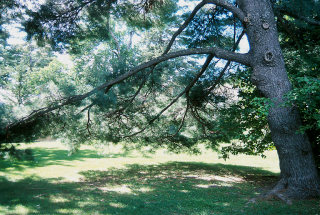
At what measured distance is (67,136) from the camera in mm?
8734

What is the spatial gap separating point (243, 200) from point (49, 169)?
27.8 ft

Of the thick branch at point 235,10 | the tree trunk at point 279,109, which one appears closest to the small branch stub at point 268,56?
the tree trunk at point 279,109

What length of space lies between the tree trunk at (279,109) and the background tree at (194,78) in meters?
0.02

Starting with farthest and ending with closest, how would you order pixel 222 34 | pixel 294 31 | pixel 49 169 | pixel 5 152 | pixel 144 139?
pixel 49 169
pixel 144 139
pixel 222 34
pixel 294 31
pixel 5 152

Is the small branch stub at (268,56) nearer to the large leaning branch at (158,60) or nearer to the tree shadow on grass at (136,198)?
the large leaning branch at (158,60)

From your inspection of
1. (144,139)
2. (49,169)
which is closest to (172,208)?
(144,139)

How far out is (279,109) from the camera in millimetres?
4699

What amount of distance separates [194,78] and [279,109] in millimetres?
2372

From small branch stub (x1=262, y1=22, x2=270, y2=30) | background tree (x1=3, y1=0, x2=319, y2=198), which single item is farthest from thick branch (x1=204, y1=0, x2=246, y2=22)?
small branch stub (x1=262, y1=22, x2=270, y2=30)

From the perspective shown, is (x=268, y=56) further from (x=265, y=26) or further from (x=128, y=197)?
(x=128, y=197)

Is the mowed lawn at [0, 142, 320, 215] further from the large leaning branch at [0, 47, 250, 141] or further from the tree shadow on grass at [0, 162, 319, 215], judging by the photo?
the large leaning branch at [0, 47, 250, 141]

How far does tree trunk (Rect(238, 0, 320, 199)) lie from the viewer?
4.68 m

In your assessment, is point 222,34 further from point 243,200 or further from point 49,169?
point 49,169

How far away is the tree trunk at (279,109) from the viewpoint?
4684 millimetres
